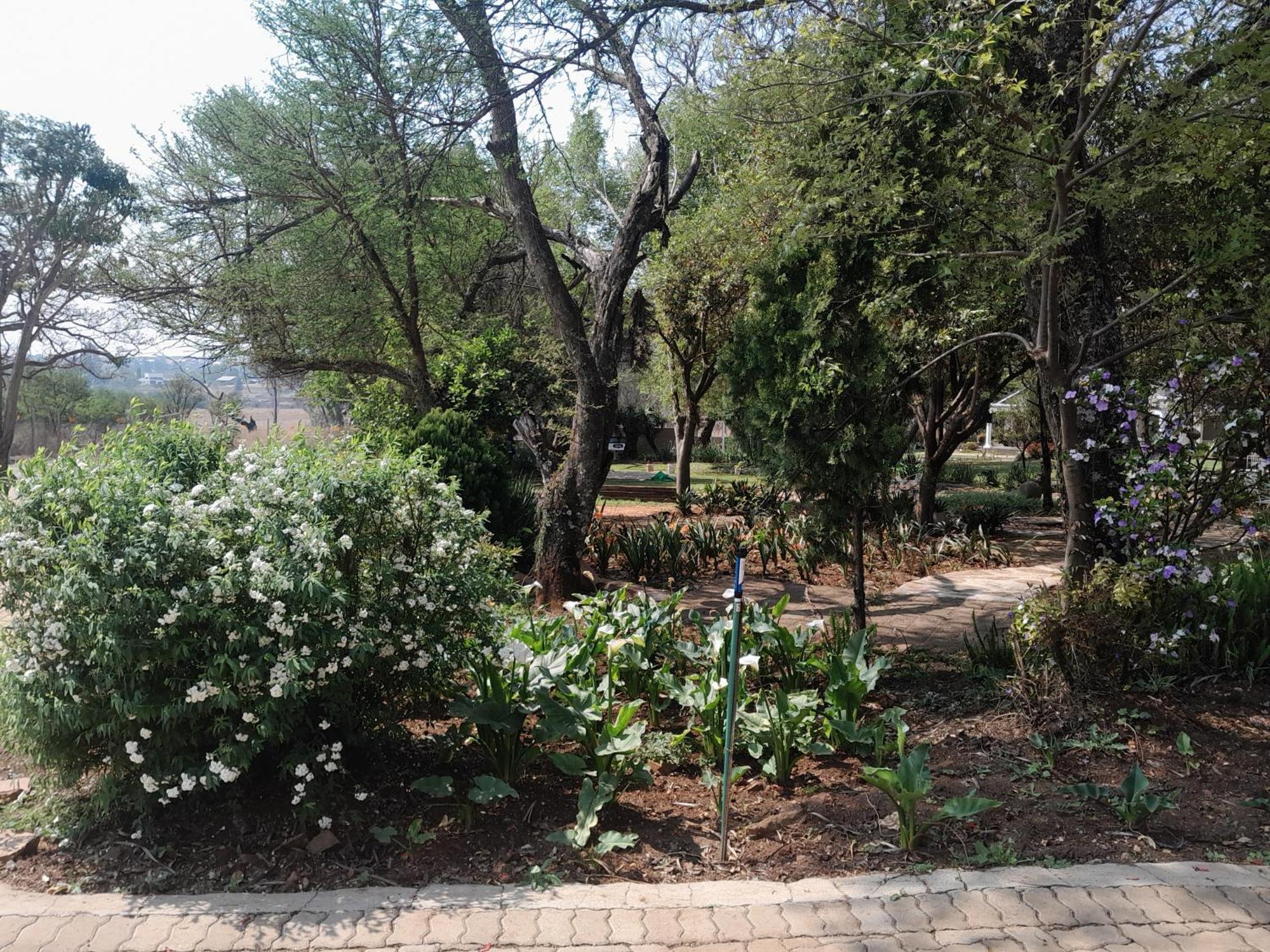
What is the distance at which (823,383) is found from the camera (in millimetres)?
6008

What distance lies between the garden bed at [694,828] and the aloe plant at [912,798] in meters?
0.10

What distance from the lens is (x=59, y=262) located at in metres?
24.1

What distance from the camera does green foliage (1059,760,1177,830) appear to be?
12.8 feet

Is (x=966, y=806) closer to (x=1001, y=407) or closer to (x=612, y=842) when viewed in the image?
(x=612, y=842)

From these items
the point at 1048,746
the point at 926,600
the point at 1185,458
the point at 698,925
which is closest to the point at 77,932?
the point at 698,925

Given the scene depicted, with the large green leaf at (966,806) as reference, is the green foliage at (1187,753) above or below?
below

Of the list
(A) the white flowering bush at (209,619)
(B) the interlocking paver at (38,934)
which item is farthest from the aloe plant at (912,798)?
(B) the interlocking paver at (38,934)

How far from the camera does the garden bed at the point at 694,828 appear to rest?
12.0ft

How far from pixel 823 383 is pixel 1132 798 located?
3.01 meters

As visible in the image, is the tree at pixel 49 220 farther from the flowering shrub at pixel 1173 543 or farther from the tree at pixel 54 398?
the flowering shrub at pixel 1173 543

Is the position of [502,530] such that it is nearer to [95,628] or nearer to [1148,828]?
[95,628]

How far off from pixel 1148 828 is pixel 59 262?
27.5 m

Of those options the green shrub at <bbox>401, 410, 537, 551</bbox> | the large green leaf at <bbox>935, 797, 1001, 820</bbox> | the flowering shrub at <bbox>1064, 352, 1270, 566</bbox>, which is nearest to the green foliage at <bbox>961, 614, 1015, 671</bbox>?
the flowering shrub at <bbox>1064, 352, 1270, 566</bbox>

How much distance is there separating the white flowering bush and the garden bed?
0.78ft
